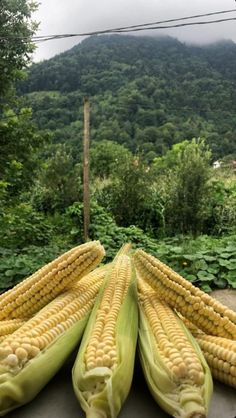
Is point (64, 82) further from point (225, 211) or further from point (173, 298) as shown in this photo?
point (173, 298)

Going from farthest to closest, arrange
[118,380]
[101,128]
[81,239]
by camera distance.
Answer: [101,128] → [81,239] → [118,380]

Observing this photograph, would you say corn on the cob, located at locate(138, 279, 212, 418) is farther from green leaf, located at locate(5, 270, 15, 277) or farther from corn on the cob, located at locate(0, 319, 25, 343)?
green leaf, located at locate(5, 270, 15, 277)

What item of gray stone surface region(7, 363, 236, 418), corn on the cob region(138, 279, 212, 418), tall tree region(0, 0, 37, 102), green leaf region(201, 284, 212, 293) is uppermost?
tall tree region(0, 0, 37, 102)

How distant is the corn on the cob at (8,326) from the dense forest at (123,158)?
1.77m

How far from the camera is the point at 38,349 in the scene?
4.82 feet

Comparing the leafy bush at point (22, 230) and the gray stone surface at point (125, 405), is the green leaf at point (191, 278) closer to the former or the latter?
the gray stone surface at point (125, 405)

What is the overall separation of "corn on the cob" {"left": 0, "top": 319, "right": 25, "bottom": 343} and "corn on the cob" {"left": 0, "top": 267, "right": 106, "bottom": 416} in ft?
0.65

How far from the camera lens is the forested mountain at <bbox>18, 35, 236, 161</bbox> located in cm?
3085

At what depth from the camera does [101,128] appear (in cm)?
3550

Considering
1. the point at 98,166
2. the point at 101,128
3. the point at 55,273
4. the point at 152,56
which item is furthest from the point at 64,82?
the point at 55,273

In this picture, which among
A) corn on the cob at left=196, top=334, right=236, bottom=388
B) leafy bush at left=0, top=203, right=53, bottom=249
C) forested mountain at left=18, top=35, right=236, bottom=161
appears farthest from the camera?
forested mountain at left=18, top=35, right=236, bottom=161

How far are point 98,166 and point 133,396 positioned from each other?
3508 cm

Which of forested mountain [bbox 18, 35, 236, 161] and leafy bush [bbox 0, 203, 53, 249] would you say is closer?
leafy bush [bbox 0, 203, 53, 249]

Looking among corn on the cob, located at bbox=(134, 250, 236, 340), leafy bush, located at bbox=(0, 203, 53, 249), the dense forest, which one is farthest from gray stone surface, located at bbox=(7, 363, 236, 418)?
leafy bush, located at bbox=(0, 203, 53, 249)
